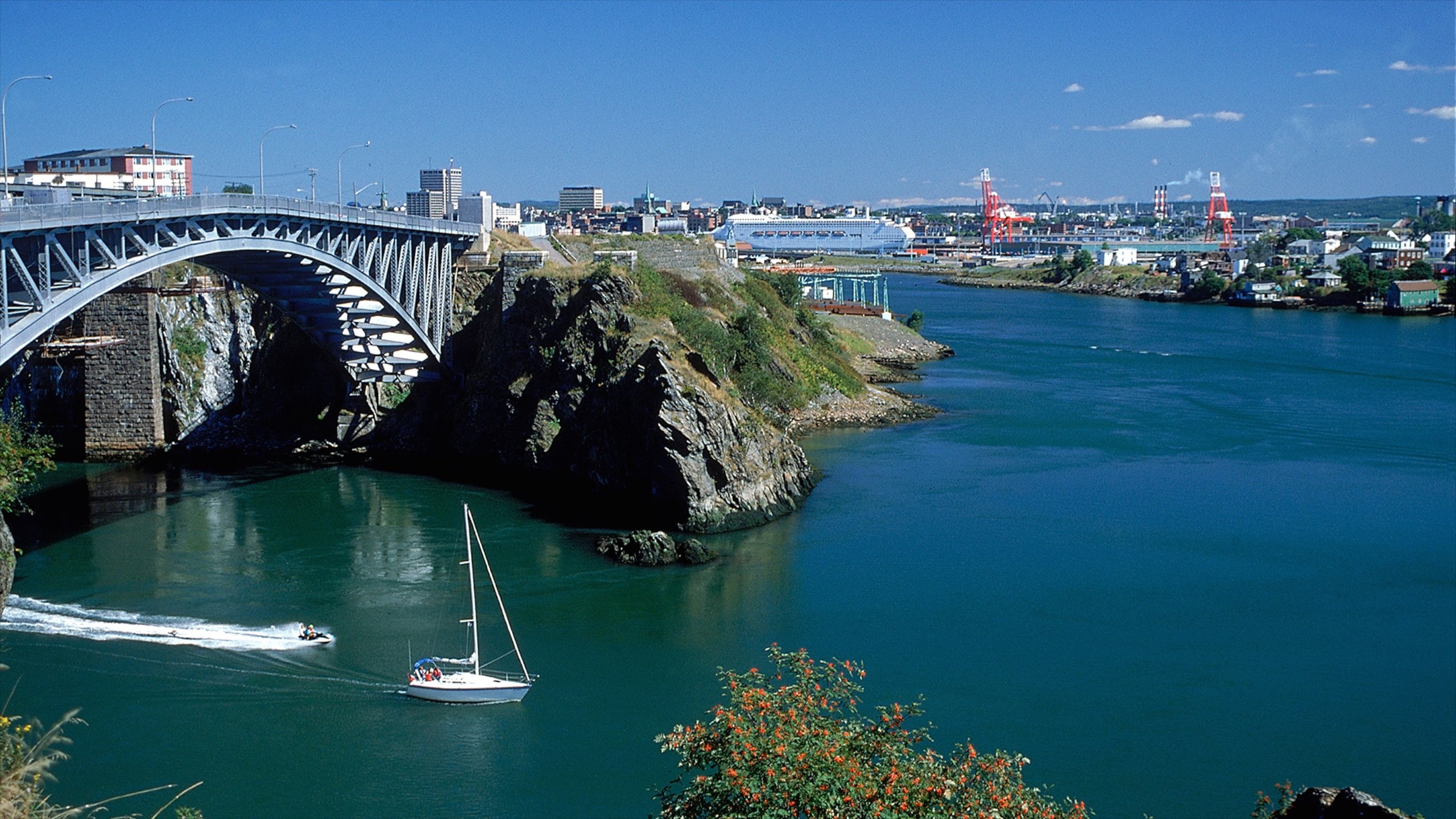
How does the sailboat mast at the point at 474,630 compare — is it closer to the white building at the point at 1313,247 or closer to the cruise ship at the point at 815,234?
the white building at the point at 1313,247

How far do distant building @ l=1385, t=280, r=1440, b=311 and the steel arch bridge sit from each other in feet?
177

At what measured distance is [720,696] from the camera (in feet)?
48.1

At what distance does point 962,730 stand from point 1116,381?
29116 mm

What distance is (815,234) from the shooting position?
12481 centimetres

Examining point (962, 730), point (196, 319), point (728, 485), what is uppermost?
point (196, 319)

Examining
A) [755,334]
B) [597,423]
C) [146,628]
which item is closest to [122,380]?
[597,423]

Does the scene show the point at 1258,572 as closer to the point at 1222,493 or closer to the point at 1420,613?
the point at 1420,613

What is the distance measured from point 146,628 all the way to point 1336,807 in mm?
14214

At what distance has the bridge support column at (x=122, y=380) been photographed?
89.7 feet

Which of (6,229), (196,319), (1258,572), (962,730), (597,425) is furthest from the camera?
(196,319)

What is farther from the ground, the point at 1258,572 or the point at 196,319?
the point at 196,319

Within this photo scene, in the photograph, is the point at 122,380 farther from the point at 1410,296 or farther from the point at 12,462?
the point at 1410,296

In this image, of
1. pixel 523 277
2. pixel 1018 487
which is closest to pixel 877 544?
pixel 1018 487

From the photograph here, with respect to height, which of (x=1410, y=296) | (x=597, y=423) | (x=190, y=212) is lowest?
(x=597, y=423)
